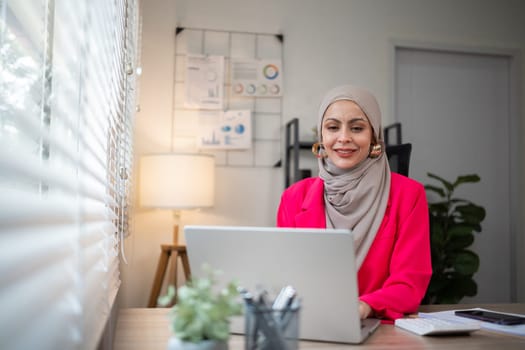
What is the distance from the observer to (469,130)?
3.65 m

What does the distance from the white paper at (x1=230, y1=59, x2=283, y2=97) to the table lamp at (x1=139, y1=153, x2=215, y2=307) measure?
660 millimetres

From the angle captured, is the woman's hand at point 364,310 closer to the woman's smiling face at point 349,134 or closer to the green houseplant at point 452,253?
the woman's smiling face at point 349,134

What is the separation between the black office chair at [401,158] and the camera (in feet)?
6.17

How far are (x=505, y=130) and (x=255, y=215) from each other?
6.60 feet

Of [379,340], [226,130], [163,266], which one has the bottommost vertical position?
[163,266]

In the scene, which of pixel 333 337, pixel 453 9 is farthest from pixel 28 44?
pixel 453 9

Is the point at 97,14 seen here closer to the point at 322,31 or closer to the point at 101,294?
the point at 101,294

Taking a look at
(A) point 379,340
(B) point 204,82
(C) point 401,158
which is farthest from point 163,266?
(A) point 379,340

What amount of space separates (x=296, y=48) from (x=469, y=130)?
1.43 m

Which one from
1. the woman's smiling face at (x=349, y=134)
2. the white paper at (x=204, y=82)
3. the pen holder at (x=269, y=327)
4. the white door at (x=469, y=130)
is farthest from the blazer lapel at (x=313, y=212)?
the white door at (x=469, y=130)

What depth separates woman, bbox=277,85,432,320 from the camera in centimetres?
142

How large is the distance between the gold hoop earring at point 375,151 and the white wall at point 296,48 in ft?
5.33

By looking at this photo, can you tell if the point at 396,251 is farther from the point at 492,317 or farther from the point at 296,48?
the point at 296,48

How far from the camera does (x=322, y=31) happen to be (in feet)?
11.1
